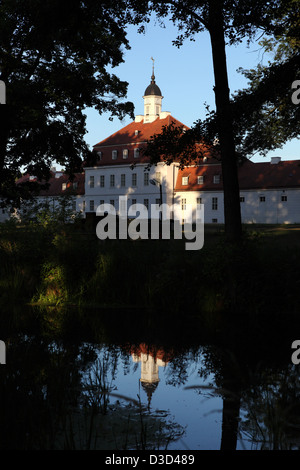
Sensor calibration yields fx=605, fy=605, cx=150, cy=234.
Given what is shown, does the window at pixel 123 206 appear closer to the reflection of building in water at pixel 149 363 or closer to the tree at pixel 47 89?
the tree at pixel 47 89

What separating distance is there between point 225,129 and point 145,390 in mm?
8186

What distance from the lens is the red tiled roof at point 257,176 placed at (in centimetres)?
5906

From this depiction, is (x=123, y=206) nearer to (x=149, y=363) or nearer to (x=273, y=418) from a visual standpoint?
(x=149, y=363)

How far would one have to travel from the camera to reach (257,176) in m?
61.8

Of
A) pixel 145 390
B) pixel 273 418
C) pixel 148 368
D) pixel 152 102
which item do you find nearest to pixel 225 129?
pixel 148 368

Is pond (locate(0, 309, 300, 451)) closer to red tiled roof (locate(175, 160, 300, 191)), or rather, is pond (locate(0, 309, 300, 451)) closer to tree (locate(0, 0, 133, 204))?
tree (locate(0, 0, 133, 204))

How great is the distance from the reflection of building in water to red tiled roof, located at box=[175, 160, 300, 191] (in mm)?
50842

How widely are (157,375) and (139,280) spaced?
247 inches

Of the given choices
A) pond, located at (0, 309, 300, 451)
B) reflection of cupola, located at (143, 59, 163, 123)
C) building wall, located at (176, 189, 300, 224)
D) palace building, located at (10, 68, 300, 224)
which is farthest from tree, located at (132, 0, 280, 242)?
reflection of cupola, located at (143, 59, 163, 123)

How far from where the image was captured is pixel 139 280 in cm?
1363

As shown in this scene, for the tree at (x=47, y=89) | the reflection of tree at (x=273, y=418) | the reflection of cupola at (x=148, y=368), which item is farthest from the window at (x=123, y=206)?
the reflection of tree at (x=273, y=418)

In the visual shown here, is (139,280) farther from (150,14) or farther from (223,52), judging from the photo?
(150,14)

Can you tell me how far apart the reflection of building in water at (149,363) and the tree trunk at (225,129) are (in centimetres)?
503

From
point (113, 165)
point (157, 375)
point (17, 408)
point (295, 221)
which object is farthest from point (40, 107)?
point (113, 165)
